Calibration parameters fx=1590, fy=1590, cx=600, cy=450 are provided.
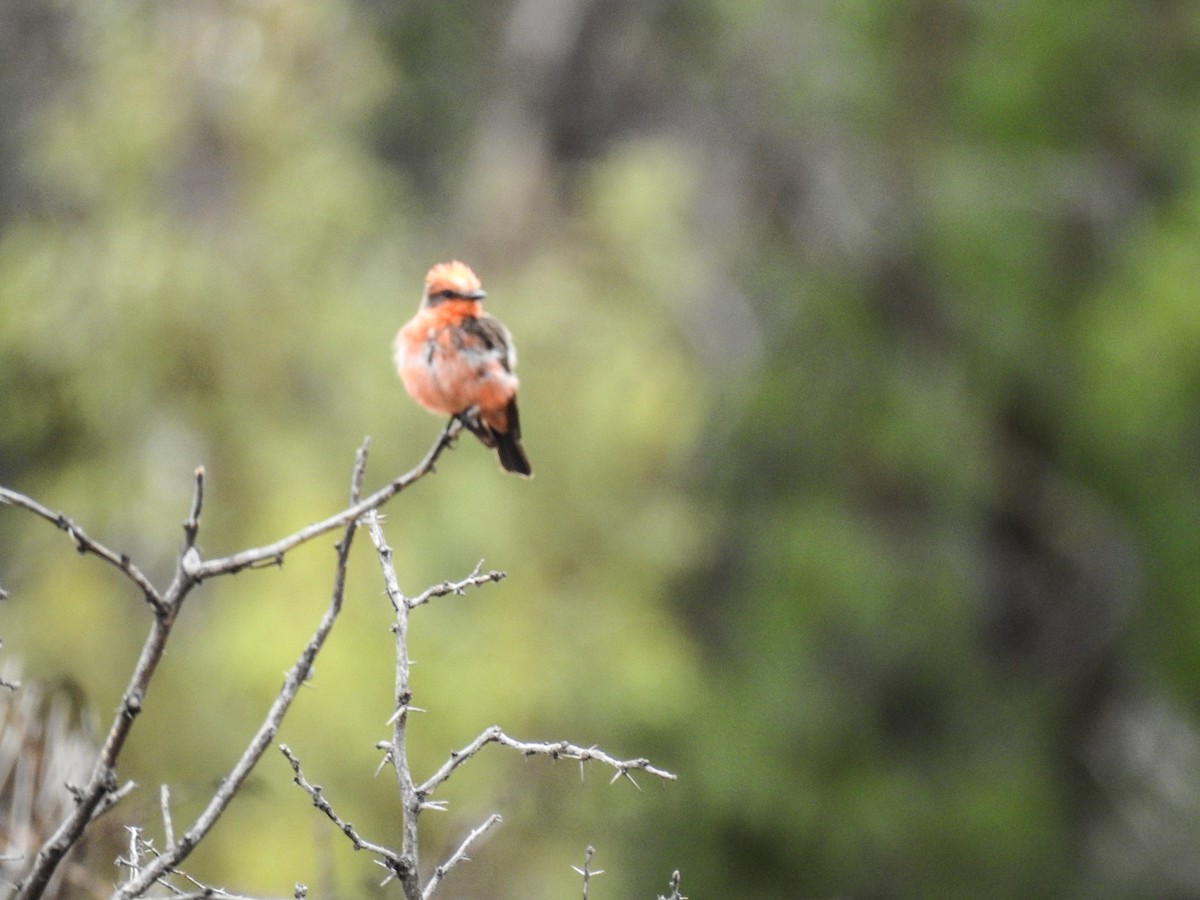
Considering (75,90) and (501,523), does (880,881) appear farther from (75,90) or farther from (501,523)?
(75,90)

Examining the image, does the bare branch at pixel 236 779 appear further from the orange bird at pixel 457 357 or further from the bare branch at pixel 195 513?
the orange bird at pixel 457 357

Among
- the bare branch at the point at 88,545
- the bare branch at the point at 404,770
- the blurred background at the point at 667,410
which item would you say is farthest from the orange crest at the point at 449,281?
the blurred background at the point at 667,410

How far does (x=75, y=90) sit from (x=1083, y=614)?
11.3 m

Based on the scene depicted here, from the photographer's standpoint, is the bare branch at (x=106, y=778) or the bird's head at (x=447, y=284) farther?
the bird's head at (x=447, y=284)

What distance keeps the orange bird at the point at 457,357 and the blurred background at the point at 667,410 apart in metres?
4.25

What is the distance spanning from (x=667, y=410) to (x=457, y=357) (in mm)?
8157

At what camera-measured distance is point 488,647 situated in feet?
37.8

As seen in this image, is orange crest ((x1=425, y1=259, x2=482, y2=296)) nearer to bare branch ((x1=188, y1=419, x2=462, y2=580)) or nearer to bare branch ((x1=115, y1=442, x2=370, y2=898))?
bare branch ((x1=188, y1=419, x2=462, y2=580))

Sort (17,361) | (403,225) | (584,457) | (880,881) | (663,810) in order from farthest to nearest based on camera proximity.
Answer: (880,881), (663,810), (403,225), (584,457), (17,361)

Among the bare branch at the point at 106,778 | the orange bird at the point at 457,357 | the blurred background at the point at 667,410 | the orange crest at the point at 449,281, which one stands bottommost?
the bare branch at the point at 106,778

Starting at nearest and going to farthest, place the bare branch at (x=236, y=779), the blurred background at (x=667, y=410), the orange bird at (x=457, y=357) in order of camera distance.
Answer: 1. the bare branch at (x=236, y=779)
2. the orange bird at (x=457, y=357)
3. the blurred background at (x=667, y=410)

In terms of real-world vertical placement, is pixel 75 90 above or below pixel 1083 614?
below

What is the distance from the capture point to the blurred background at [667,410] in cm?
1059

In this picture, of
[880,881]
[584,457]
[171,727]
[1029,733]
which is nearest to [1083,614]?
[1029,733]
